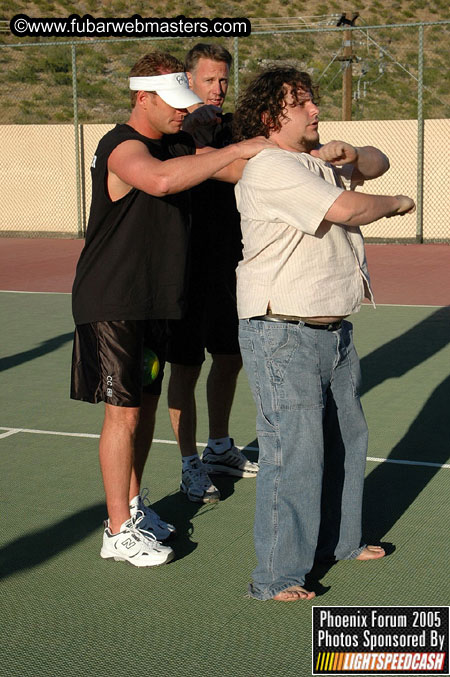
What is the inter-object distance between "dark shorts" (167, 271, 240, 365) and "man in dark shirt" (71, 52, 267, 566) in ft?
2.60

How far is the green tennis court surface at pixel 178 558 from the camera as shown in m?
3.52

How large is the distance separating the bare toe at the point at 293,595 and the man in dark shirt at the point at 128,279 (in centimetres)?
64

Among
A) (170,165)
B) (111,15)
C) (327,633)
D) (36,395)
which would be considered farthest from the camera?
(111,15)

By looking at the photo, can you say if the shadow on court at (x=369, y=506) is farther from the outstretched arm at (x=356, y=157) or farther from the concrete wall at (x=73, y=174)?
the concrete wall at (x=73, y=174)

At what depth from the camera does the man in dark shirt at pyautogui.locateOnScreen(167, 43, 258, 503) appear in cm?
511

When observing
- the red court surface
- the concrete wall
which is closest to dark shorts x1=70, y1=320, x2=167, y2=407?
the red court surface

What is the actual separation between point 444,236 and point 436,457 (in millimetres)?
12225

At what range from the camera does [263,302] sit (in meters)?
3.78

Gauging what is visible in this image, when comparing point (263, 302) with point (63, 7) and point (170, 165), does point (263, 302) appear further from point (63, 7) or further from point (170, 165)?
point (63, 7)

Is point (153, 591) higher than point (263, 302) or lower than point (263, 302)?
lower

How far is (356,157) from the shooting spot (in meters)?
4.02

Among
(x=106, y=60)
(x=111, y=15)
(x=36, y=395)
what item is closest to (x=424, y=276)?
(x=36, y=395)

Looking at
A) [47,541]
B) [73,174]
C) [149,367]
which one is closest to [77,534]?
[47,541]

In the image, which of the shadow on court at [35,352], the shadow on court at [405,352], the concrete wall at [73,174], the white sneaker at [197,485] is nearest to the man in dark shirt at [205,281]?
the white sneaker at [197,485]
